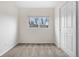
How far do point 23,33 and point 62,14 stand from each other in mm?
1448

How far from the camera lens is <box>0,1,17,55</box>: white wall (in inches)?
144

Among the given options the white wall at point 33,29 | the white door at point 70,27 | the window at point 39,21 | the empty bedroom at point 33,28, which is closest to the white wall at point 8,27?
the empty bedroom at point 33,28

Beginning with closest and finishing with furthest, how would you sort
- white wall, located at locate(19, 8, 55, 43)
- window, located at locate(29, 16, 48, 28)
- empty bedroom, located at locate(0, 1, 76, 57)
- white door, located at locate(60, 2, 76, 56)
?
1. white door, located at locate(60, 2, 76, 56)
2. window, located at locate(29, 16, 48, 28)
3. empty bedroom, located at locate(0, 1, 76, 57)
4. white wall, located at locate(19, 8, 55, 43)

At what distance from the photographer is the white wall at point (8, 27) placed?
365 centimetres

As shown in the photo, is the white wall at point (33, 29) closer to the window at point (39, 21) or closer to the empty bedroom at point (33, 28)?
the empty bedroom at point (33, 28)

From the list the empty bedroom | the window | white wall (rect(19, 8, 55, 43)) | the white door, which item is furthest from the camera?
white wall (rect(19, 8, 55, 43))

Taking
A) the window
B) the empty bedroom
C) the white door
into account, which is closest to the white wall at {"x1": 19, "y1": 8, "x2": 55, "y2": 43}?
the empty bedroom

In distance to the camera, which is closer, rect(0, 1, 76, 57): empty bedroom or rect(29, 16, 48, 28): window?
rect(29, 16, 48, 28): window

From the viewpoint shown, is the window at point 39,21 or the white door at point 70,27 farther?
the window at point 39,21

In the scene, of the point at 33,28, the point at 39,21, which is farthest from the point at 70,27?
the point at 33,28

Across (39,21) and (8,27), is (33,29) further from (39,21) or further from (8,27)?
(8,27)

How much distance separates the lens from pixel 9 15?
13.4 ft

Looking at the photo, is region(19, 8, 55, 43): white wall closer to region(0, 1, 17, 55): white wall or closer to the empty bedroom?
the empty bedroom

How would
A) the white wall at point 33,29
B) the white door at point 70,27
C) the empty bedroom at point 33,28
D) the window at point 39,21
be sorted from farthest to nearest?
the white wall at point 33,29 < the empty bedroom at point 33,28 < the window at point 39,21 < the white door at point 70,27
